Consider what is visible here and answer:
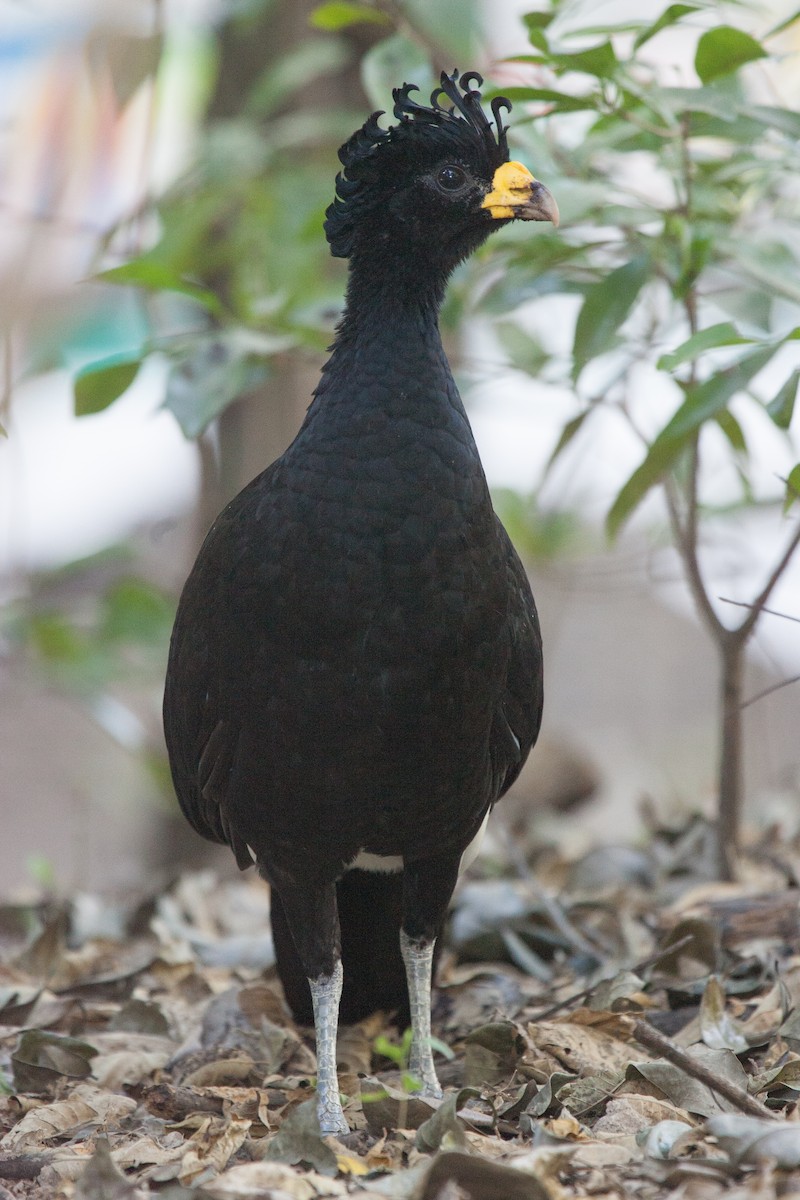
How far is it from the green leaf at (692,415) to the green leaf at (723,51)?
0.78m

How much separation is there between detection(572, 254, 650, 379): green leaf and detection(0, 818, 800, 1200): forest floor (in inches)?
67.9

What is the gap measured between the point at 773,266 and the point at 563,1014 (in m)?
2.17

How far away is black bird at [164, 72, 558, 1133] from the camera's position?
2.95 meters

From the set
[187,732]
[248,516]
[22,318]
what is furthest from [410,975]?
[22,318]

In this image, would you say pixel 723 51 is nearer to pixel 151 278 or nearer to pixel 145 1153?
pixel 151 278

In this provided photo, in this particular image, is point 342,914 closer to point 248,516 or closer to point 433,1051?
point 433,1051

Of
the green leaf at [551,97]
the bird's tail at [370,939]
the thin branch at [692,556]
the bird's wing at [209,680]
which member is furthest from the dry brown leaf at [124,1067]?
the green leaf at [551,97]

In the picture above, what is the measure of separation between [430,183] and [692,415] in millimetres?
901

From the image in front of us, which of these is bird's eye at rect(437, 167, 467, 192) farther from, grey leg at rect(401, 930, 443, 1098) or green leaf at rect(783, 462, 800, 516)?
grey leg at rect(401, 930, 443, 1098)

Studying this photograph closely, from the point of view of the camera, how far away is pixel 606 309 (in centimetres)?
357

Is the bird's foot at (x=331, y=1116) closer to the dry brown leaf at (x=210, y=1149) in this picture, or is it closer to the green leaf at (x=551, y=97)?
the dry brown leaf at (x=210, y=1149)

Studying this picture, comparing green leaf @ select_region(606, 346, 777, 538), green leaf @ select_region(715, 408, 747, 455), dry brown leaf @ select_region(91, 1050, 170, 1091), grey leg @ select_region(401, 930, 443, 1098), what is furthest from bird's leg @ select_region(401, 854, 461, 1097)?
green leaf @ select_region(715, 408, 747, 455)

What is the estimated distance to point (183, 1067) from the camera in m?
3.49

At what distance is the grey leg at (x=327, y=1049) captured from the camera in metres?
2.98
